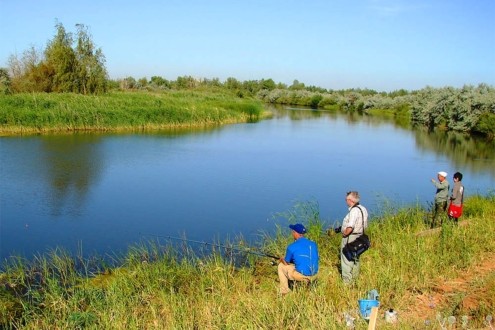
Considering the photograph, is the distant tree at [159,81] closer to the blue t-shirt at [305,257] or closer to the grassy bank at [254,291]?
the grassy bank at [254,291]

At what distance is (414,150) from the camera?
82.0 feet

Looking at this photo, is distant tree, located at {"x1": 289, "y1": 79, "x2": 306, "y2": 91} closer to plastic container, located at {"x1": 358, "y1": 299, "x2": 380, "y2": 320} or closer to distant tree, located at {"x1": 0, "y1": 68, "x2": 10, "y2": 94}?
distant tree, located at {"x1": 0, "y1": 68, "x2": 10, "y2": 94}

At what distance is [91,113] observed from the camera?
2453 centimetres

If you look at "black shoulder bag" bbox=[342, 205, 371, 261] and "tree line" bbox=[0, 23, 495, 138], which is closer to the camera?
"black shoulder bag" bbox=[342, 205, 371, 261]

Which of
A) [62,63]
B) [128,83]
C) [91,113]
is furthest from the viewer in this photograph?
[128,83]

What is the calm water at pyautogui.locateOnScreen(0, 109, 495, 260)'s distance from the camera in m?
9.47

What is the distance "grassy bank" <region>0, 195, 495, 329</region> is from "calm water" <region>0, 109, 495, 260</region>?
1931mm

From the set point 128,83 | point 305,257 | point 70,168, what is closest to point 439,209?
point 305,257

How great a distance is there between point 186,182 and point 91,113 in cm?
1246

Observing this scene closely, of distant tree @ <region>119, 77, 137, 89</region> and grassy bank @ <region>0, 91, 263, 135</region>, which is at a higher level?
distant tree @ <region>119, 77, 137, 89</region>

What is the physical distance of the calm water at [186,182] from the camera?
31.1 ft

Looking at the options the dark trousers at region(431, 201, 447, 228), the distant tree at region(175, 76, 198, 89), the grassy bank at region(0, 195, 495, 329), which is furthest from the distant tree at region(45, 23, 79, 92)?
the distant tree at region(175, 76, 198, 89)

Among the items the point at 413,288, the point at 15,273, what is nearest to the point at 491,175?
the point at 413,288

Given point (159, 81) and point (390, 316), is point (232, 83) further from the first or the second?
Answer: point (390, 316)
